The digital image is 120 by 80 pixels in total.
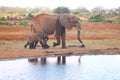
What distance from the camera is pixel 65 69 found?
9.05 m

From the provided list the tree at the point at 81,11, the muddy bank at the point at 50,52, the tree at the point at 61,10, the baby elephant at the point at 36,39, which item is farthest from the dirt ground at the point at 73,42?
the tree at the point at 61,10

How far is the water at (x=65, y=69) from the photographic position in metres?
8.16

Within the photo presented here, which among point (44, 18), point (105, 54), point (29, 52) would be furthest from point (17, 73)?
point (105, 54)

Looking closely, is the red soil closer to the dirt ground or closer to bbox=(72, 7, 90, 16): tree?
the dirt ground

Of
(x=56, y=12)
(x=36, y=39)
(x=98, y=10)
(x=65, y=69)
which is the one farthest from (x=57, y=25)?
(x=65, y=69)

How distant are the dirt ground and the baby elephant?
10 cm

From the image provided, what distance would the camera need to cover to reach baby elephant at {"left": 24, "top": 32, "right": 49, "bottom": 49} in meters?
10.6

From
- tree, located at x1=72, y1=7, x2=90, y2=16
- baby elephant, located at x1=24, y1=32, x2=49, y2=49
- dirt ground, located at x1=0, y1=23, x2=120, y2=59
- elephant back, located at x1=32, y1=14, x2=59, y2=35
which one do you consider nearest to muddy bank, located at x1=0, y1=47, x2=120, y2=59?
dirt ground, located at x1=0, y1=23, x2=120, y2=59

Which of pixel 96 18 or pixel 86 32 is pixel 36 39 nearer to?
pixel 86 32

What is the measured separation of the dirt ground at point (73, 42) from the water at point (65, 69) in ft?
0.97

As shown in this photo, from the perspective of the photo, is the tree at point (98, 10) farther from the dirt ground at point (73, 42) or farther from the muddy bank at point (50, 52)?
the muddy bank at point (50, 52)

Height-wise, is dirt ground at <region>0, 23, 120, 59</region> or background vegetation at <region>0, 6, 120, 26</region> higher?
background vegetation at <region>0, 6, 120, 26</region>

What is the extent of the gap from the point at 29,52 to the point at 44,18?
3.15ft

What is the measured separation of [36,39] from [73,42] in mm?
972
